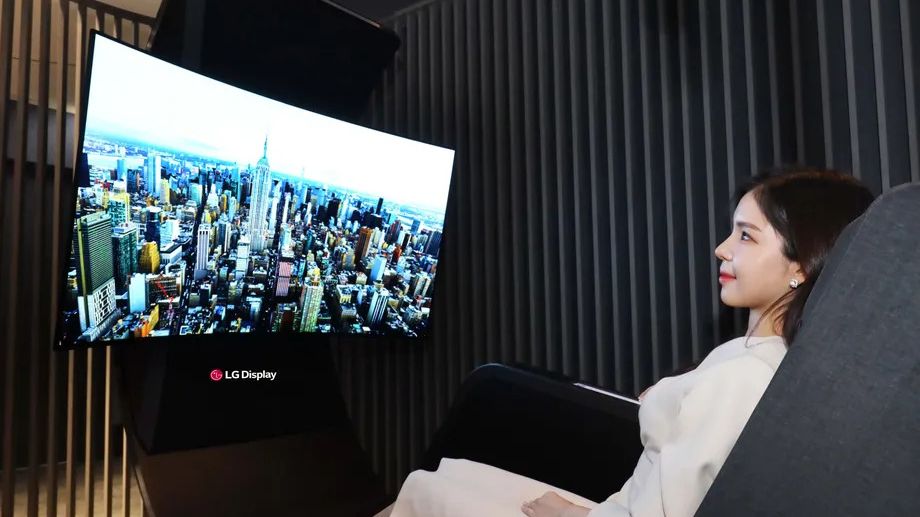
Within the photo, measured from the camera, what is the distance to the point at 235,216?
2096 mm

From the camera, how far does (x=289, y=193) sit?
2.25m

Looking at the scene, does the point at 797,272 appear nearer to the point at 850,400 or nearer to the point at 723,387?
the point at 723,387

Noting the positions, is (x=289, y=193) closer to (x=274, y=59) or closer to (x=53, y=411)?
(x=274, y=59)

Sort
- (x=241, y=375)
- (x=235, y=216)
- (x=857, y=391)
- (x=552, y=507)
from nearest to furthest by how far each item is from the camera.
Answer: (x=857, y=391), (x=552, y=507), (x=235, y=216), (x=241, y=375)

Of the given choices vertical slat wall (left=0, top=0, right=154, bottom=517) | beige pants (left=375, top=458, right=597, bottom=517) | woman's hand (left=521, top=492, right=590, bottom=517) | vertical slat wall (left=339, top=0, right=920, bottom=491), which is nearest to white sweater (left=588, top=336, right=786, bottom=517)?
woman's hand (left=521, top=492, right=590, bottom=517)

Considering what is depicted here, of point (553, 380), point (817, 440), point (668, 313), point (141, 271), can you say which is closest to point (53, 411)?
point (141, 271)

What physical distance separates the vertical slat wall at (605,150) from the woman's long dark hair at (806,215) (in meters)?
0.56

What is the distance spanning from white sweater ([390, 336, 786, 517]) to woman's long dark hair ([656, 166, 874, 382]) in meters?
0.14

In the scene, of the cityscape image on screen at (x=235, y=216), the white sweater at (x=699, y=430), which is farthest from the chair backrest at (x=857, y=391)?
the cityscape image on screen at (x=235, y=216)

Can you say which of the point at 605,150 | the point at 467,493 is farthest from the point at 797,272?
the point at 605,150

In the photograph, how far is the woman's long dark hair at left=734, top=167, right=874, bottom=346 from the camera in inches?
48.7

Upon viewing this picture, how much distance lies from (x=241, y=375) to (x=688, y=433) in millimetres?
1724

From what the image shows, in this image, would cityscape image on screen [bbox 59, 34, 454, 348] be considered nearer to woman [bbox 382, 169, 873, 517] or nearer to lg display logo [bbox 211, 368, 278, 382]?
lg display logo [bbox 211, 368, 278, 382]

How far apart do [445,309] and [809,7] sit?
1.77 metres
